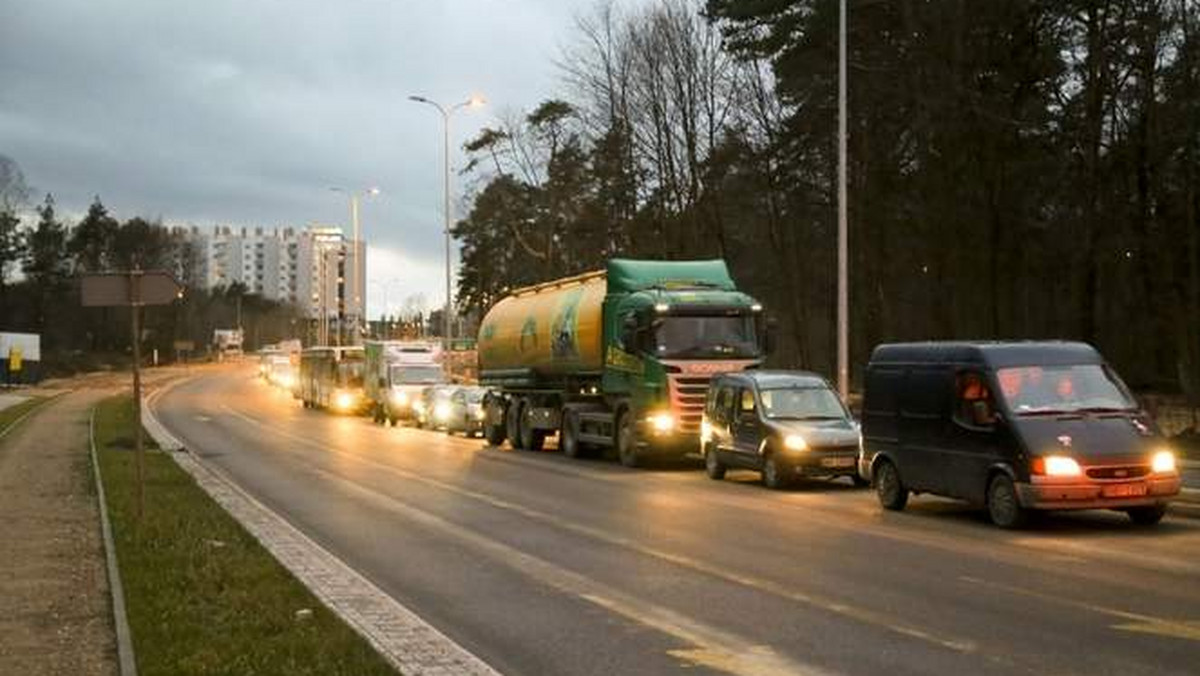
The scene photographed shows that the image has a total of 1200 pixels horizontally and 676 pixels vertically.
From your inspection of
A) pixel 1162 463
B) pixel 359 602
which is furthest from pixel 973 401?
pixel 359 602

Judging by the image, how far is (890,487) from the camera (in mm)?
18375

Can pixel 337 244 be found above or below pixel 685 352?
above

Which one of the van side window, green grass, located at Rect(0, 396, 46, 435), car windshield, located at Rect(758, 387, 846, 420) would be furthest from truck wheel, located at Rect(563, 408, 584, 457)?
green grass, located at Rect(0, 396, 46, 435)

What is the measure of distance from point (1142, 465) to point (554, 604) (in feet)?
25.1

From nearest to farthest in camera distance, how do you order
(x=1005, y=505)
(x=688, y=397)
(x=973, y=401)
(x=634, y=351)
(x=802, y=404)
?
(x=1005, y=505) → (x=973, y=401) → (x=802, y=404) → (x=688, y=397) → (x=634, y=351)

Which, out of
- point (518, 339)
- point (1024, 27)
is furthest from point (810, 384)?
point (1024, 27)

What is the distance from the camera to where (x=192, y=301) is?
530 ft

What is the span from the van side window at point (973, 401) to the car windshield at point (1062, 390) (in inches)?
8.3

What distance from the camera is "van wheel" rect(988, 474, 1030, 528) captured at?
15594 millimetres

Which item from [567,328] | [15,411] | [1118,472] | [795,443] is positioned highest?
[567,328]

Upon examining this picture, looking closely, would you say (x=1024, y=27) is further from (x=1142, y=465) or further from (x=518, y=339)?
(x=1142, y=465)

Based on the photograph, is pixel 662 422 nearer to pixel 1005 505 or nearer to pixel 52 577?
pixel 1005 505

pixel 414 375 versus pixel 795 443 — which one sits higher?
pixel 414 375

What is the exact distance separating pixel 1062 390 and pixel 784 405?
710 centimetres
